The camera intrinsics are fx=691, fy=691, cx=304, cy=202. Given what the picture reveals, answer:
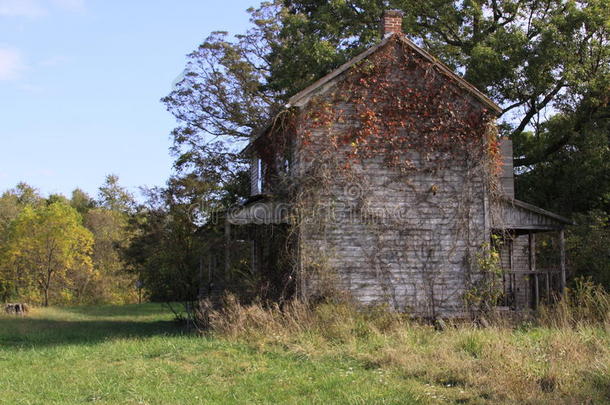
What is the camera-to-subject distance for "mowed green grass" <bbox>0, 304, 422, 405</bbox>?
941 cm

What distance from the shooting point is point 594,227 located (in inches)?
886

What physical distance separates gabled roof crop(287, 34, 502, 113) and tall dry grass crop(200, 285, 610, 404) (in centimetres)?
536

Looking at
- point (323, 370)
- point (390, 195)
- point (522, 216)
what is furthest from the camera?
point (522, 216)

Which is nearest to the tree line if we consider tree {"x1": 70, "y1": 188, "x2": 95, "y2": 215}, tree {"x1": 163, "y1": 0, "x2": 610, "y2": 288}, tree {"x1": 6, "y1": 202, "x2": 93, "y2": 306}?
tree {"x1": 163, "y1": 0, "x2": 610, "y2": 288}

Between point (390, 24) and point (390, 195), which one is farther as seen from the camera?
point (390, 24)

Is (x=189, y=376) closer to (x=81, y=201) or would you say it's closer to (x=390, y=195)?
(x=390, y=195)

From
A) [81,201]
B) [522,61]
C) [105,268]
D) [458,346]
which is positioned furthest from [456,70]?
[81,201]

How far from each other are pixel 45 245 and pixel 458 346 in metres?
36.4

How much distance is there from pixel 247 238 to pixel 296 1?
47.7ft

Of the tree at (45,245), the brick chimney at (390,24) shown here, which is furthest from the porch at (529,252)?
the tree at (45,245)

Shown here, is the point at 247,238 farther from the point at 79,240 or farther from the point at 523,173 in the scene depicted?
the point at 79,240

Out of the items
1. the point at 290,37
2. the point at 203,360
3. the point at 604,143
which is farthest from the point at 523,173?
the point at 203,360

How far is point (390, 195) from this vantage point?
59.6 feet

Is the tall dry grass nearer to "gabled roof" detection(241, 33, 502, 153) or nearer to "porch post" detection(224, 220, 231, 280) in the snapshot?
"porch post" detection(224, 220, 231, 280)
